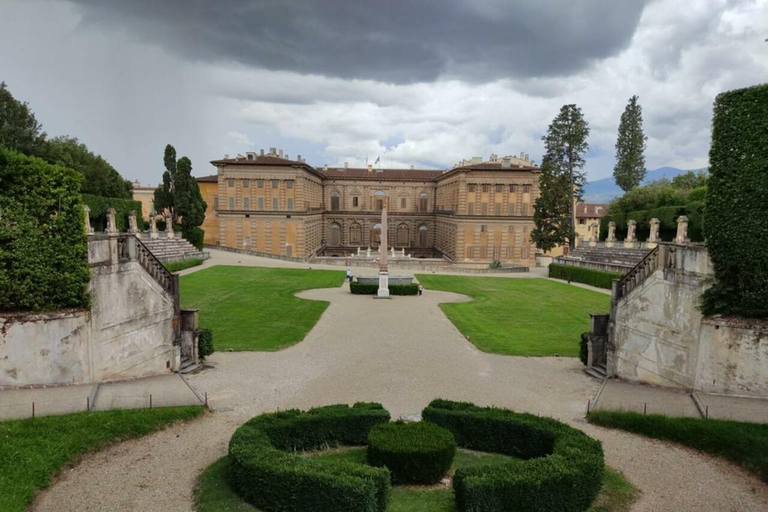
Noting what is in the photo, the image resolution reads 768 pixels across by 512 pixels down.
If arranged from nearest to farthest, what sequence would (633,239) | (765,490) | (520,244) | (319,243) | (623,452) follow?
(765,490)
(623,452)
(633,239)
(520,244)
(319,243)

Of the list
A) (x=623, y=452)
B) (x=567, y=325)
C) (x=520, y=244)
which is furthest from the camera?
(x=520, y=244)

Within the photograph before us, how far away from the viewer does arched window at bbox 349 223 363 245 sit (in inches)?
3041

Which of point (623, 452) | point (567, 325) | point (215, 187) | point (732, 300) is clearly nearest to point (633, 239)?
point (567, 325)

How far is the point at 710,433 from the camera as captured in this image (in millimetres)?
10039

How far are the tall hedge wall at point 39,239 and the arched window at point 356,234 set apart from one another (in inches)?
2528

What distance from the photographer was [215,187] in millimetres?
68188

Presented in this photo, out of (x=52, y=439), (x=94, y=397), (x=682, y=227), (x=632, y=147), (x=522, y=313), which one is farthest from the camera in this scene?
(x=632, y=147)

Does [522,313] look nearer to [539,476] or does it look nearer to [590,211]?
[539,476]

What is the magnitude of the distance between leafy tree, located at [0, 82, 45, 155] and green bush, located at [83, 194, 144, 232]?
332 inches

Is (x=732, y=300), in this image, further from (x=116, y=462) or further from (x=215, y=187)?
(x=215, y=187)

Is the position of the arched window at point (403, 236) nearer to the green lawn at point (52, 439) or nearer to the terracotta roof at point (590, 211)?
the terracotta roof at point (590, 211)

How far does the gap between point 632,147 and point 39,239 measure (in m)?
63.7

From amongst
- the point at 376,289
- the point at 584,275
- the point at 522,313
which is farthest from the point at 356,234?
the point at 522,313

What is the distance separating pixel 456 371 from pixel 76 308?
11329 millimetres
